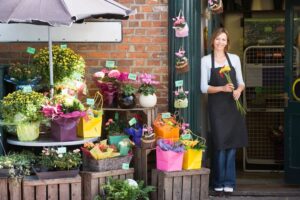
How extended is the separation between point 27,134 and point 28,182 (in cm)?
50

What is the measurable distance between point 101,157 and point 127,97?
746 mm

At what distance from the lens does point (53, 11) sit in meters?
5.58

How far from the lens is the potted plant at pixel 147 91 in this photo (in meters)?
6.40

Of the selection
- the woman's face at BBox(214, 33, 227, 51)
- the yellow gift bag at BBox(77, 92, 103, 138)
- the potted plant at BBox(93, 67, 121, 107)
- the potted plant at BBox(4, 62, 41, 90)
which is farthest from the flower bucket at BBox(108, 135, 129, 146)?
the woman's face at BBox(214, 33, 227, 51)

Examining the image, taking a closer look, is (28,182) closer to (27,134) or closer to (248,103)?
(27,134)

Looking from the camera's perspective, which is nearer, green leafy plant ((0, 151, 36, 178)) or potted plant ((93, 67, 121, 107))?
green leafy plant ((0, 151, 36, 178))

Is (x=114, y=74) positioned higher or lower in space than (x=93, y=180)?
higher

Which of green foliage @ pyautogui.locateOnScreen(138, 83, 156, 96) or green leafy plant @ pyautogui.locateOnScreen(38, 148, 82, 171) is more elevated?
green foliage @ pyautogui.locateOnScreen(138, 83, 156, 96)

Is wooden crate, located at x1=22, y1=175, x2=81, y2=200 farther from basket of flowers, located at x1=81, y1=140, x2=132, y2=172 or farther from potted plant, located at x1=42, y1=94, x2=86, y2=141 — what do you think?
potted plant, located at x1=42, y1=94, x2=86, y2=141

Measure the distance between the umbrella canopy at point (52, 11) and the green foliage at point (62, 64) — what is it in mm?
649

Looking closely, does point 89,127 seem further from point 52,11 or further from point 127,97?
point 52,11

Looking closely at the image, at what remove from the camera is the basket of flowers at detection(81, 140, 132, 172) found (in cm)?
592

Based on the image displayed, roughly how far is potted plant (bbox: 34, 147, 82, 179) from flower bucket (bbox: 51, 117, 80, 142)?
16 cm

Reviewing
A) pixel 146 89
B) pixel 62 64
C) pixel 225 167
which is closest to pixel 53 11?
pixel 62 64
